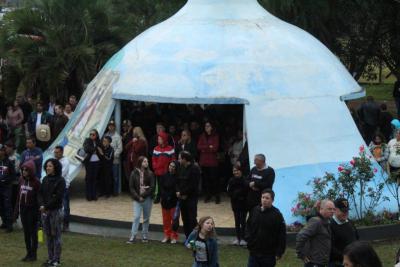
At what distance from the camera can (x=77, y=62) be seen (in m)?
22.4

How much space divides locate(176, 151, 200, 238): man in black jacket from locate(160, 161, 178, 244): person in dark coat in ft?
0.46

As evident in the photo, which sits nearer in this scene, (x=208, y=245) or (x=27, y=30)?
(x=208, y=245)

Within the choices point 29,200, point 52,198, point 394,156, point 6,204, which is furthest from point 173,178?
point 394,156

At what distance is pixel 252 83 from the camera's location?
1579 centimetres

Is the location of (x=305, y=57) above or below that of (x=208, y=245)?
above

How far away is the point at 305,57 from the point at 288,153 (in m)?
2.32

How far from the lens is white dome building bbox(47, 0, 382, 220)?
50.7ft

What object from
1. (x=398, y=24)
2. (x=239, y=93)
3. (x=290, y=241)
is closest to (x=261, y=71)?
(x=239, y=93)

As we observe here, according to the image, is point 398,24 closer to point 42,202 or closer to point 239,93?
point 239,93

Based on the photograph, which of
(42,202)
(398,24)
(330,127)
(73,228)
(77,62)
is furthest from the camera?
(398,24)

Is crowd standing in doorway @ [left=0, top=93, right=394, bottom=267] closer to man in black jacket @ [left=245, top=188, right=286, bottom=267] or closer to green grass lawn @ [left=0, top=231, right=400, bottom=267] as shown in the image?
man in black jacket @ [left=245, top=188, right=286, bottom=267]

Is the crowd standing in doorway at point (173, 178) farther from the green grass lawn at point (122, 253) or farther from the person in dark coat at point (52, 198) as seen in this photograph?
the green grass lawn at point (122, 253)

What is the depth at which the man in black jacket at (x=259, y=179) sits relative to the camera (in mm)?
12625

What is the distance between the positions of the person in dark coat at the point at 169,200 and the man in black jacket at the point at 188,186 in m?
0.14
